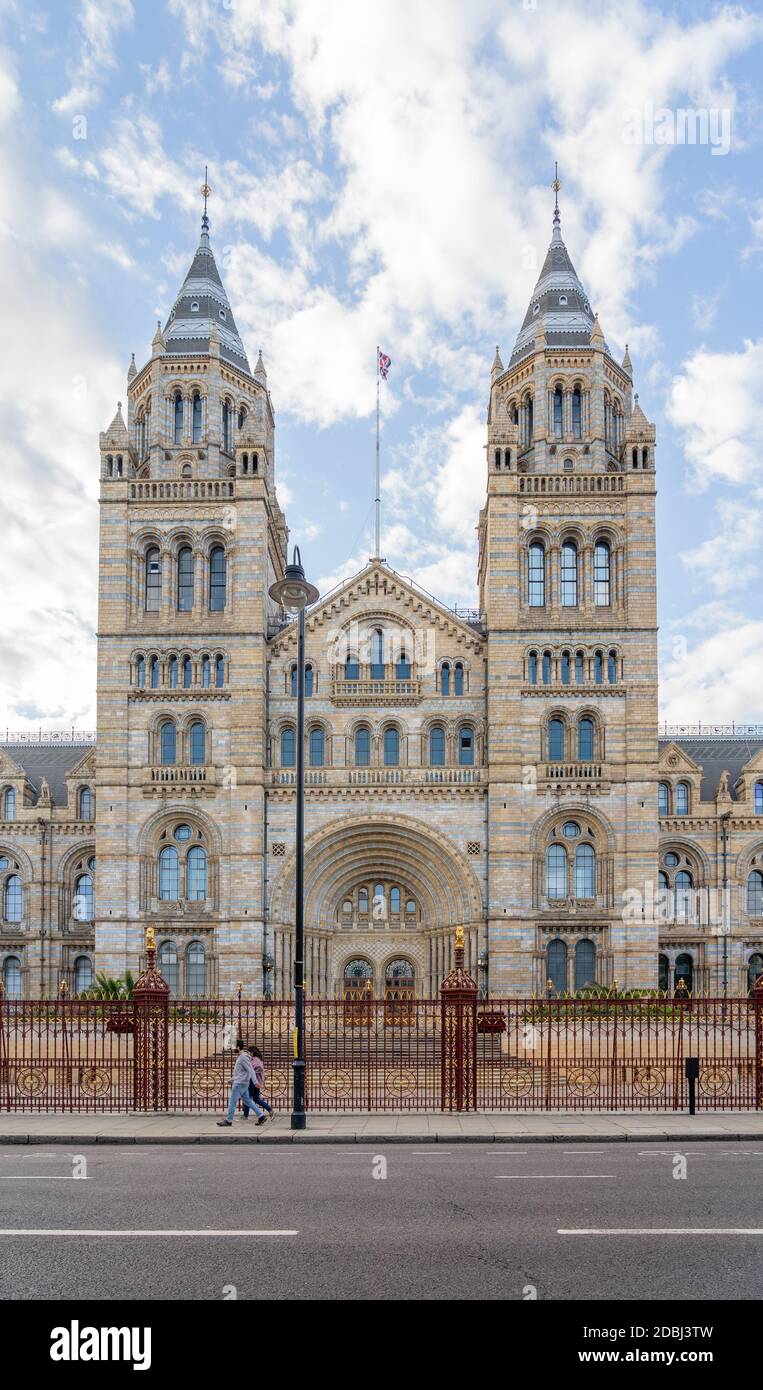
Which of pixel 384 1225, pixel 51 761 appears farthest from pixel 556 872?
pixel 384 1225

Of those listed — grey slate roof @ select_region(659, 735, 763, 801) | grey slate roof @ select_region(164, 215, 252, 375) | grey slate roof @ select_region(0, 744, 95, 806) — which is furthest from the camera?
grey slate roof @ select_region(0, 744, 95, 806)

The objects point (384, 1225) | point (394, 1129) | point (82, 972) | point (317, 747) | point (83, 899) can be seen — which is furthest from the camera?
point (83, 899)

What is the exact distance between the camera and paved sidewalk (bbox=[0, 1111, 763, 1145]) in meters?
18.2

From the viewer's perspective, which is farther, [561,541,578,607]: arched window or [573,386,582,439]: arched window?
[573,386,582,439]: arched window

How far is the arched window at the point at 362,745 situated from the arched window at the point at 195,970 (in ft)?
30.7

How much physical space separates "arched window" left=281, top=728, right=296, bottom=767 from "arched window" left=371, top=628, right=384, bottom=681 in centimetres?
399

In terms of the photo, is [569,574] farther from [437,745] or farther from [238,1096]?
[238,1096]

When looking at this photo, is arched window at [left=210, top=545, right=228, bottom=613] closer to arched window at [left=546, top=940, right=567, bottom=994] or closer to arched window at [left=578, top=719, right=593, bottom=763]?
arched window at [left=578, top=719, right=593, bottom=763]

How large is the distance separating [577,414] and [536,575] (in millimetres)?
7158

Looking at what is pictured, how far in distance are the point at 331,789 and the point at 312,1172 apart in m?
28.2

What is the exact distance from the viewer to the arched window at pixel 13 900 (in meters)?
50.6

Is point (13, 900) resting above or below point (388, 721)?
below

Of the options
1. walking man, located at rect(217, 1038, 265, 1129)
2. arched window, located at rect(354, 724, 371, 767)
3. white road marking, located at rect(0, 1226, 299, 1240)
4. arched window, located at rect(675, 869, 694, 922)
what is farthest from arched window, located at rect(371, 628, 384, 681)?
white road marking, located at rect(0, 1226, 299, 1240)

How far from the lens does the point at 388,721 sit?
44188 mm
